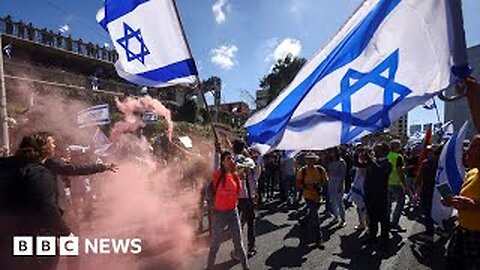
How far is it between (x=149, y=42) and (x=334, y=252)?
4433 millimetres

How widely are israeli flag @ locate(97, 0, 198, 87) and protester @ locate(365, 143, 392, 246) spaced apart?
387 centimetres

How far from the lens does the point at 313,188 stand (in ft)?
28.9

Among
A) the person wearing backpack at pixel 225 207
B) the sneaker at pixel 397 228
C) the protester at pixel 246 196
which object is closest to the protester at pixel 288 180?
the sneaker at pixel 397 228

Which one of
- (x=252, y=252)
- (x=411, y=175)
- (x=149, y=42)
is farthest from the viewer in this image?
(x=411, y=175)

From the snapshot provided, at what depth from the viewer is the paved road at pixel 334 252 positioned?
293 inches

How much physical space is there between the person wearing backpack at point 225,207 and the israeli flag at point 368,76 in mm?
2370

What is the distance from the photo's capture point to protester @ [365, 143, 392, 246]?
327 inches

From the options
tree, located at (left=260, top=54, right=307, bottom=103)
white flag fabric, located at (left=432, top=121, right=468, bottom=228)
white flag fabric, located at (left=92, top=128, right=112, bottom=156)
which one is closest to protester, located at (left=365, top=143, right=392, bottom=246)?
white flag fabric, located at (left=432, top=121, right=468, bottom=228)

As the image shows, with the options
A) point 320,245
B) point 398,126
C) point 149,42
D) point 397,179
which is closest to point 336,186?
point 397,179

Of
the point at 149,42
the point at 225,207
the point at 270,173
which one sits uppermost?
the point at 149,42

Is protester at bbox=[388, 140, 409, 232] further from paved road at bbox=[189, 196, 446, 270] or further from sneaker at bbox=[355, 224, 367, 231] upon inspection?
sneaker at bbox=[355, 224, 367, 231]

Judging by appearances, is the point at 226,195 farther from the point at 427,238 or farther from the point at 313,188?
the point at 427,238

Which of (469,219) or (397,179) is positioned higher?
(397,179)

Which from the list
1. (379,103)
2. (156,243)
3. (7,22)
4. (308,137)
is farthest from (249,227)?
(7,22)
